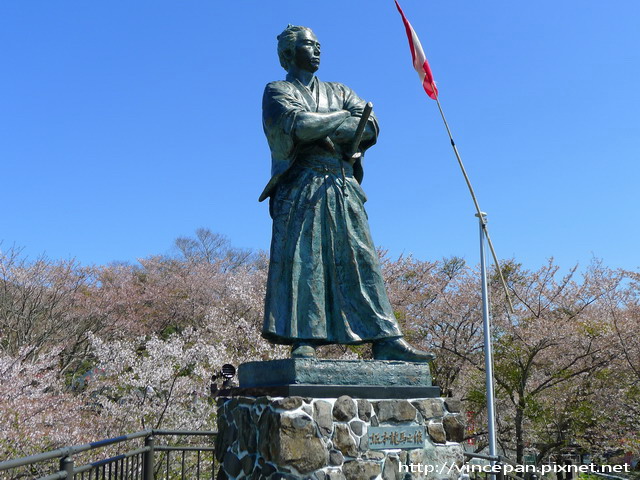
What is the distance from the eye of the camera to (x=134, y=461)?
931cm

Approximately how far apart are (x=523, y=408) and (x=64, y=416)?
395 inches

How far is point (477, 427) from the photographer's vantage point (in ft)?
57.9

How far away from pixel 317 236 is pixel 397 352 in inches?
43.0

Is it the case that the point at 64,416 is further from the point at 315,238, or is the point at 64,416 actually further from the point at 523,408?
the point at 523,408

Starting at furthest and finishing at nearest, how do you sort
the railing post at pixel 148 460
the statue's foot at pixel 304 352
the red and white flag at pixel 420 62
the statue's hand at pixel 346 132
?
the red and white flag at pixel 420 62 → the railing post at pixel 148 460 → the statue's hand at pixel 346 132 → the statue's foot at pixel 304 352

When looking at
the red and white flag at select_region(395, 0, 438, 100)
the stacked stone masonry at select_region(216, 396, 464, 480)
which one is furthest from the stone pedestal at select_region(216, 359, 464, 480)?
the red and white flag at select_region(395, 0, 438, 100)

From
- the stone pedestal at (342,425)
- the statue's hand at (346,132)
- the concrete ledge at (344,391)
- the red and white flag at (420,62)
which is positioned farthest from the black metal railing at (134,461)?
the red and white flag at (420,62)

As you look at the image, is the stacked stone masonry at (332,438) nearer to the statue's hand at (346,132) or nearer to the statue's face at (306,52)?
the statue's hand at (346,132)

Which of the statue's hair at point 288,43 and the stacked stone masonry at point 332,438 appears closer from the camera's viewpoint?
the stacked stone masonry at point 332,438

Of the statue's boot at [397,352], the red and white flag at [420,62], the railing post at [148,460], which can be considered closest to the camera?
the statue's boot at [397,352]

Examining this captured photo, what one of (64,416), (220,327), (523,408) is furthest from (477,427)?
(64,416)

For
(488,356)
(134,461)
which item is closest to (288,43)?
(134,461)

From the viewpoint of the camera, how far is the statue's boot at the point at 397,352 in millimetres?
4422

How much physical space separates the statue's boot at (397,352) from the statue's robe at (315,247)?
8 centimetres
